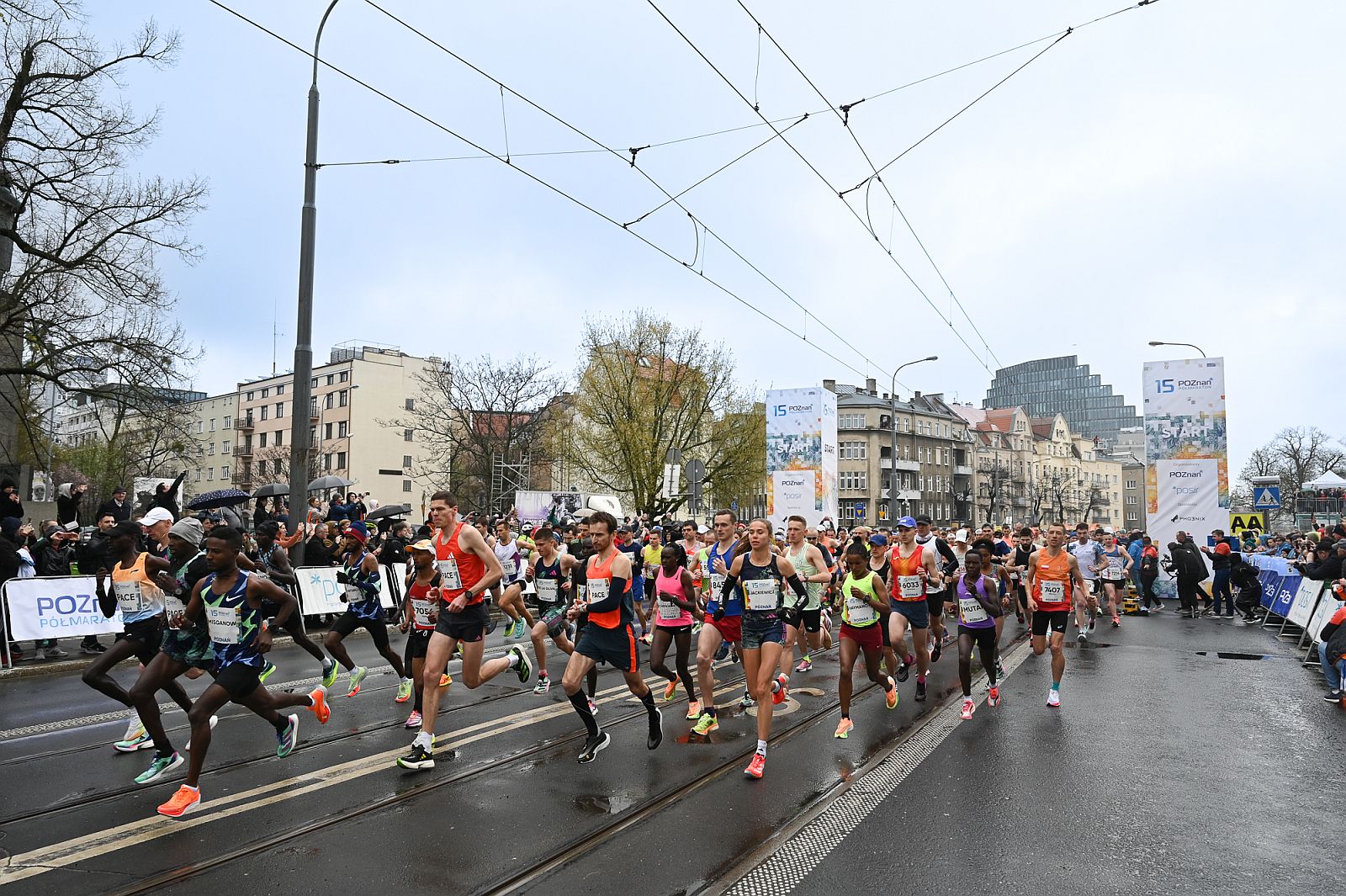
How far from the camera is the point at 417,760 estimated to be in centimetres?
664

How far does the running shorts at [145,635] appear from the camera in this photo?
716cm

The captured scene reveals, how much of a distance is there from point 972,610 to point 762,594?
2.99m

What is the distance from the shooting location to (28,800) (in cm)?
601

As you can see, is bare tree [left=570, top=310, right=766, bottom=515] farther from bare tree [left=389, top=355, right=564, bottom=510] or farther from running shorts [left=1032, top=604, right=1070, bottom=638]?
running shorts [left=1032, top=604, right=1070, bottom=638]

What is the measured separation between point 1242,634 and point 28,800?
758 inches

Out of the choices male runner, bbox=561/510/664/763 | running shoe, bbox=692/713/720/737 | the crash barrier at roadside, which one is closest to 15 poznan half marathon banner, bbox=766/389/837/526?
the crash barrier at roadside

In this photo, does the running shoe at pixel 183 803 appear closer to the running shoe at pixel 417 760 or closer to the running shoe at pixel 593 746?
the running shoe at pixel 417 760

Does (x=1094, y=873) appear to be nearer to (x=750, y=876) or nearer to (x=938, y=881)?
(x=938, y=881)

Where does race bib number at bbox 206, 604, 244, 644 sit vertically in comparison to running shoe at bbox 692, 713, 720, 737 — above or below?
above

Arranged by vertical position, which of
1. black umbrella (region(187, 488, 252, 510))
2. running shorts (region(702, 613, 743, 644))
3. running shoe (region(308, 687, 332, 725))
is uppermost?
black umbrella (region(187, 488, 252, 510))

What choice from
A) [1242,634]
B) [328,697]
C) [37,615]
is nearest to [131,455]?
[37,615]

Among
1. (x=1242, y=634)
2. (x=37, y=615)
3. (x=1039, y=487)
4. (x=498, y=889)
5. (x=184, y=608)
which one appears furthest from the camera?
(x=1039, y=487)

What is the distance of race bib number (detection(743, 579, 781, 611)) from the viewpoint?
7.41 m

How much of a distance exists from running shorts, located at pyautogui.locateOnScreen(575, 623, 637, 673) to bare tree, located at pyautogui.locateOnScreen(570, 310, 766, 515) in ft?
134
